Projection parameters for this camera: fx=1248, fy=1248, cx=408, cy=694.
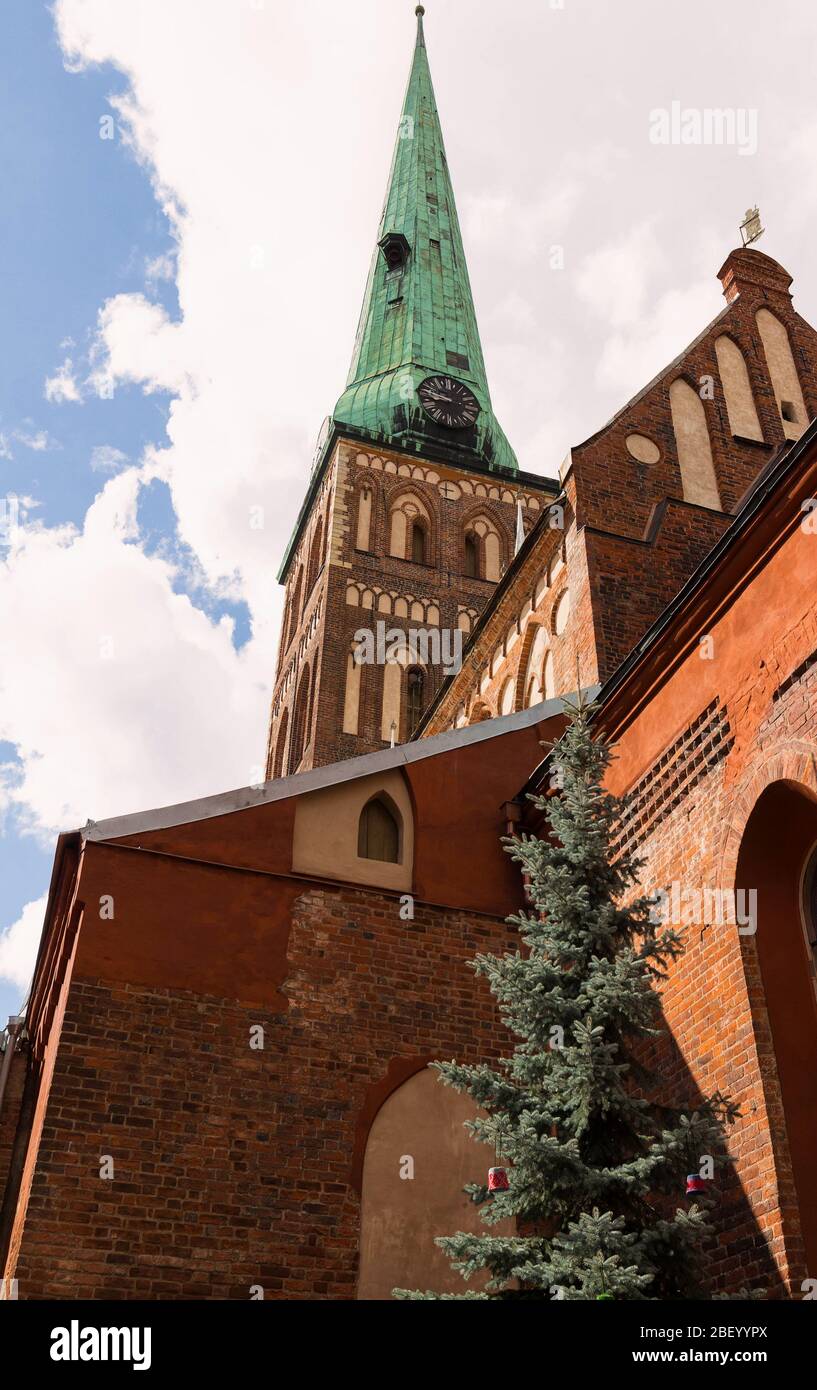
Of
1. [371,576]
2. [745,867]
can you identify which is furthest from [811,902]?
[371,576]

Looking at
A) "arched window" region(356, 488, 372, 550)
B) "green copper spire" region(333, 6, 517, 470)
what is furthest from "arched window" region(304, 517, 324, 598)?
"green copper spire" region(333, 6, 517, 470)

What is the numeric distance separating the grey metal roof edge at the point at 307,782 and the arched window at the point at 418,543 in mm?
21406

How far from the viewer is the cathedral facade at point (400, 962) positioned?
7836 mm

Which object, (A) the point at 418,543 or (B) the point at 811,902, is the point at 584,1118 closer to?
(B) the point at 811,902

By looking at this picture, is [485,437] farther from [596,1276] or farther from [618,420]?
[596,1276]

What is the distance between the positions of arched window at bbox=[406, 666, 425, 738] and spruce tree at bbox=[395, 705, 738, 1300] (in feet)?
75.1

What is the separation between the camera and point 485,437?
36.7 m

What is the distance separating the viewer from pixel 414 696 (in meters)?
31.7

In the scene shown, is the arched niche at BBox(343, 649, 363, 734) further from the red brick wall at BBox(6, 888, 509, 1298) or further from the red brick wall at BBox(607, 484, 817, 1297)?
the red brick wall at BBox(607, 484, 817, 1297)

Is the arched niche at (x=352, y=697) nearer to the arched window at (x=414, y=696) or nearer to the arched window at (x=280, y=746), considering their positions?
the arched window at (x=414, y=696)

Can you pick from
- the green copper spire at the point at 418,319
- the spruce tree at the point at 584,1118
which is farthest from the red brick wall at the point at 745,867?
the green copper spire at the point at 418,319

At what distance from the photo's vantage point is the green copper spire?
118ft

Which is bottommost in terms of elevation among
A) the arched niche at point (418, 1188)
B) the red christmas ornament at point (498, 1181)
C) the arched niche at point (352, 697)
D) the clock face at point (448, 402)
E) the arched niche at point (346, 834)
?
the red christmas ornament at point (498, 1181)

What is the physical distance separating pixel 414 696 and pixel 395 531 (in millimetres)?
4738
